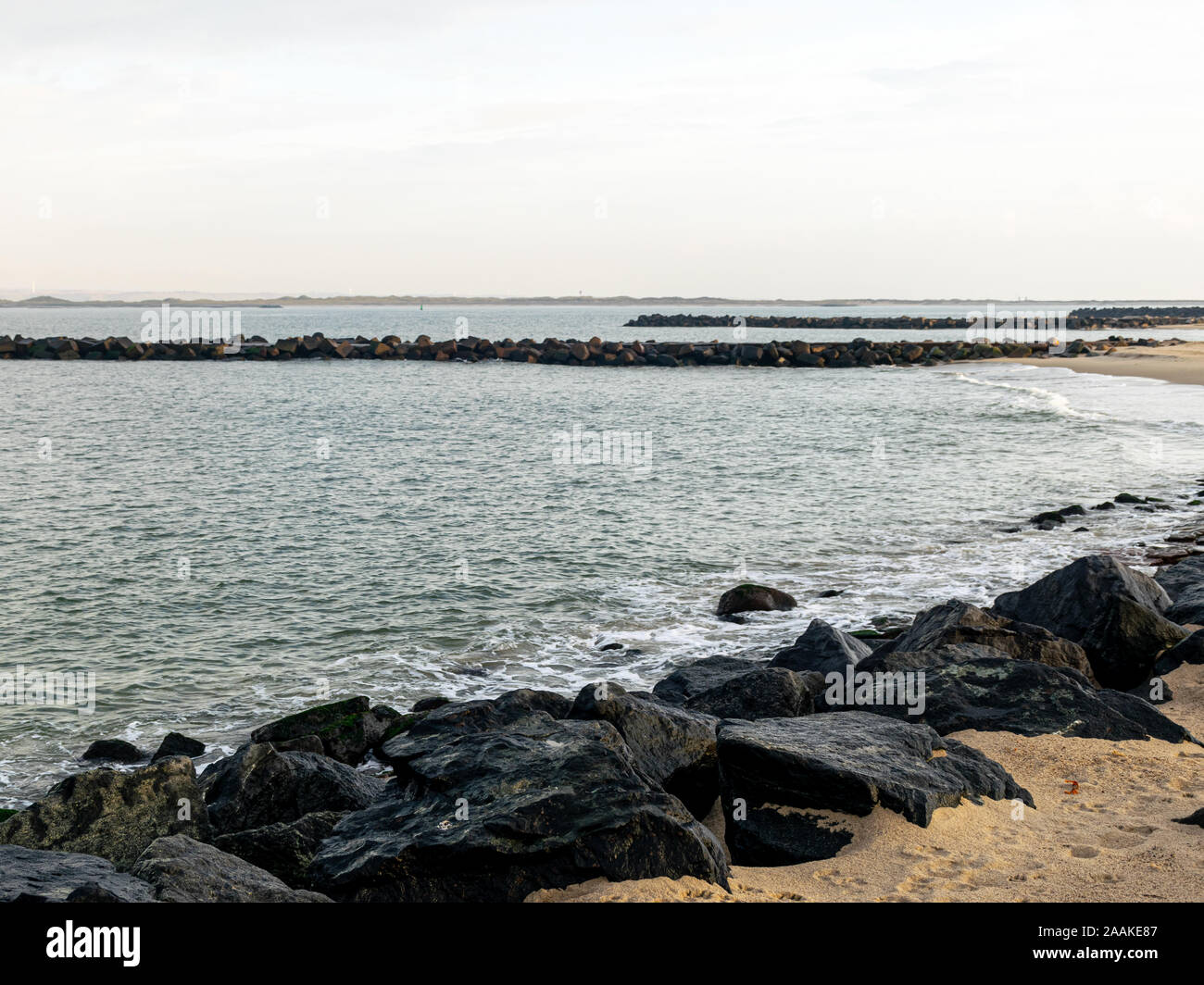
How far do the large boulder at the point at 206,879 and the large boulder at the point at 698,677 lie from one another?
583 cm

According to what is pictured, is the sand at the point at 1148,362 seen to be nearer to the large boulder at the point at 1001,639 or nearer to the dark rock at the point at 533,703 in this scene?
the large boulder at the point at 1001,639

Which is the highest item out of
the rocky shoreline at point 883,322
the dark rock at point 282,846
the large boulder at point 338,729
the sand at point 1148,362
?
the rocky shoreline at point 883,322

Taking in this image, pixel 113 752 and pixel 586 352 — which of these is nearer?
pixel 113 752

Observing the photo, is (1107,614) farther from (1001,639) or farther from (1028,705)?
(1028,705)

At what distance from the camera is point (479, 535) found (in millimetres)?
A: 23031

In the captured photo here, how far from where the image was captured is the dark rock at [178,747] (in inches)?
447

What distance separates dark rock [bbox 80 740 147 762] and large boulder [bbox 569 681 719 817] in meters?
6.07

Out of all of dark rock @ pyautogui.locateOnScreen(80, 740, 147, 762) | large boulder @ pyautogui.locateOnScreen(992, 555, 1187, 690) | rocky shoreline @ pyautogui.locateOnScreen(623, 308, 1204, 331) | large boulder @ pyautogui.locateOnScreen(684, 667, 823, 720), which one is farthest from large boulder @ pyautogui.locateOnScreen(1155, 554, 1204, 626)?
rocky shoreline @ pyautogui.locateOnScreen(623, 308, 1204, 331)

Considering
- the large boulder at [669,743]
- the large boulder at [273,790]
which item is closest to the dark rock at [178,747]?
the large boulder at [273,790]

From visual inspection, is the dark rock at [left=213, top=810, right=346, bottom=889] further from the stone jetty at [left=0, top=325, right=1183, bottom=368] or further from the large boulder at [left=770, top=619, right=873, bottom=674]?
the stone jetty at [left=0, top=325, right=1183, bottom=368]

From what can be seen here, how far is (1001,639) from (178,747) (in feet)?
31.7

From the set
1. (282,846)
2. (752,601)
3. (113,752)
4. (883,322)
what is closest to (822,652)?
(752,601)

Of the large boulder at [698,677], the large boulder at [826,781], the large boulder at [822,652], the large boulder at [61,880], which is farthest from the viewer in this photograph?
the large boulder at [822,652]
